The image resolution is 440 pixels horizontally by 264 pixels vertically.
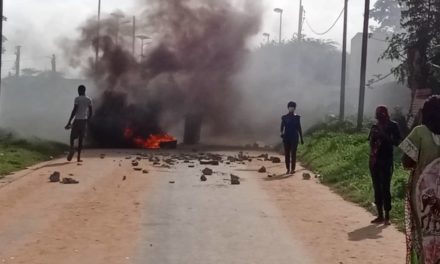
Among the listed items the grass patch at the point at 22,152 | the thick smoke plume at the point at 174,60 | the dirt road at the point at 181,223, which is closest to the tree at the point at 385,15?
the thick smoke plume at the point at 174,60

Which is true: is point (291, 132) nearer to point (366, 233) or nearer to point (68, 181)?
point (68, 181)

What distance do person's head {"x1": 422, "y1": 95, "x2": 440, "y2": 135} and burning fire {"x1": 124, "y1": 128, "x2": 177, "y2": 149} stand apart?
23.4 metres

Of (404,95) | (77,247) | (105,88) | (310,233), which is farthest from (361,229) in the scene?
(404,95)

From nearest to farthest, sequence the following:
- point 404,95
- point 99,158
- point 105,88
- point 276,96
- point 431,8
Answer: point 99,158 < point 431,8 < point 105,88 < point 276,96 < point 404,95

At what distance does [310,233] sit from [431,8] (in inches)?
829

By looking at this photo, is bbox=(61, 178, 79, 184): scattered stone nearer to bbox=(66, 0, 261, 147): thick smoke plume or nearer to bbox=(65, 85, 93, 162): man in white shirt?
bbox=(65, 85, 93, 162): man in white shirt

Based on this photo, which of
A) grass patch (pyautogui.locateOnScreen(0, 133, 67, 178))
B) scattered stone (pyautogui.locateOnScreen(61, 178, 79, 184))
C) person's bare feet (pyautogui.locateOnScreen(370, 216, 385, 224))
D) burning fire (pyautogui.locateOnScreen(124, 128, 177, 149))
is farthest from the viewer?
burning fire (pyautogui.locateOnScreen(124, 128, 177, 149))

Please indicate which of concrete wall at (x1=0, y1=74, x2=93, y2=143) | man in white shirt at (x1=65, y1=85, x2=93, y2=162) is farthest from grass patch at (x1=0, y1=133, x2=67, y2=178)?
concrete wall at (x1=0, y1=74, x2=93, y2=143)

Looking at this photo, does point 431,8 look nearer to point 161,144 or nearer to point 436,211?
point 161,144

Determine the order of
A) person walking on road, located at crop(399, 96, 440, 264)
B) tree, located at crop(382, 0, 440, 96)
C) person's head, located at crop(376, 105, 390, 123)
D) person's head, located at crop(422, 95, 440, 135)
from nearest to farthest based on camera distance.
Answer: person walking on road, located at crop(399, 96, 440, 264), person's head, located at crop(422, 95, 440, 135), person's head, located at crop(376, 105, 390, 123), tree, located at crop(382, 0, 440, 96)

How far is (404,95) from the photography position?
42531 mm

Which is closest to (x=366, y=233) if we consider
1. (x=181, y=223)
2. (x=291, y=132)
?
(x=181, y=223)

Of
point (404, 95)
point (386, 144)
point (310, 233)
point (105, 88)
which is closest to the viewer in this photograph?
point (310, 233)

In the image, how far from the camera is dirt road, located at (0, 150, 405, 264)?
A: 26.0ft
